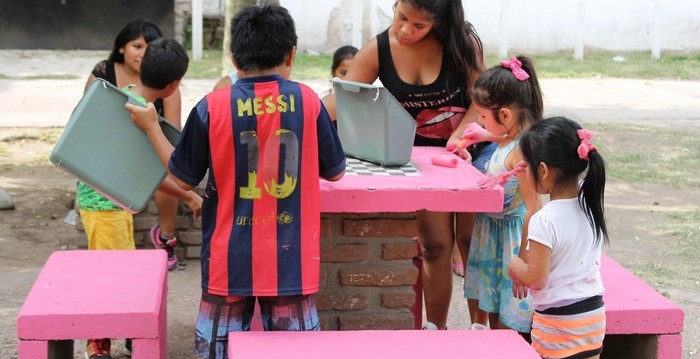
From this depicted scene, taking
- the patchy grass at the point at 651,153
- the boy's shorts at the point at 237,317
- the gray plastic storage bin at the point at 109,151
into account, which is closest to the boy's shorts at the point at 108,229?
the gray plastic storage bin at the point at 109,151

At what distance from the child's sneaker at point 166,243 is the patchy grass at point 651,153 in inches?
162

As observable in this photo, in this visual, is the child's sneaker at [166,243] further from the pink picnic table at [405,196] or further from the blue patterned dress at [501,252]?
the pink picnic table at [405,196]

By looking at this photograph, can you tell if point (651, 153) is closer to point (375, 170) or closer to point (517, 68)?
point (517, 68)

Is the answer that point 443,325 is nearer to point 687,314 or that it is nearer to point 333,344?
point 333,344

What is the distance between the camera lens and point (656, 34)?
17047mm

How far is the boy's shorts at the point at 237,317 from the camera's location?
3.14m

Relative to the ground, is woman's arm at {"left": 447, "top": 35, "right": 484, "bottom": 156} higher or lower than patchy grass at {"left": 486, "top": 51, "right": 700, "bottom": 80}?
higher

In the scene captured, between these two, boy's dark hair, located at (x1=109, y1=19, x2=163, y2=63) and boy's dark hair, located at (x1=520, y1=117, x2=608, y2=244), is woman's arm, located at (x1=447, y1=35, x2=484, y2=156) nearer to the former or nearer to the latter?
boy's dark hair, located at (x1=520, y1=117, x2=608, y2=244)

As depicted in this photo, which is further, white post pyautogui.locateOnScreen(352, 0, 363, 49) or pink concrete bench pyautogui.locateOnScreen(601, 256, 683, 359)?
white post pyautogui.locateOnScreen(352, 0, 363, 49)

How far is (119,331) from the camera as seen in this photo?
334 cm

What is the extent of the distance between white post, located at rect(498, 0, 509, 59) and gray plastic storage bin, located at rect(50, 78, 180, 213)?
1403cm

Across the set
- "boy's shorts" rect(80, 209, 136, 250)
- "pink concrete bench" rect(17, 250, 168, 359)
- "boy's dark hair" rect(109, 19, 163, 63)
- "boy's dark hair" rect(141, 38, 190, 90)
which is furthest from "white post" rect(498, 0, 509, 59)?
"pink concrete bench" rect(17, 250, 168, 359)

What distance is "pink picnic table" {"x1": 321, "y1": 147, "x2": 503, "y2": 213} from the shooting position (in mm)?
3268

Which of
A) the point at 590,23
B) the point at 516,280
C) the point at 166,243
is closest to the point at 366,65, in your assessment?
the point at 516,280
